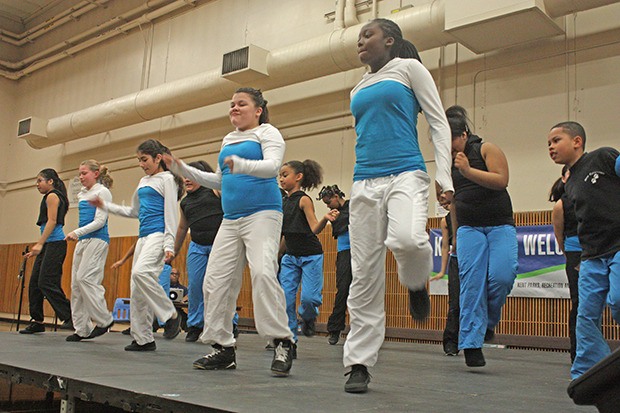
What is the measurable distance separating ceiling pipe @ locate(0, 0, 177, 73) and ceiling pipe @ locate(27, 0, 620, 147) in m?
2.07

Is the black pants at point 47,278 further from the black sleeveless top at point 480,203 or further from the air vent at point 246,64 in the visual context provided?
the air vent at point 246,64

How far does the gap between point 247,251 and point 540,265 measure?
15.0 ft

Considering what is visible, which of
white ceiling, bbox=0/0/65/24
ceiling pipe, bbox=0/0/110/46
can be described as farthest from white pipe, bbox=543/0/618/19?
white ceiling, bbox=0/0/65/24

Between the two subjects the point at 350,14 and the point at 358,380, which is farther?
the point at 350,14

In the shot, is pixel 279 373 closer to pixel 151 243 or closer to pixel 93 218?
pixel 151 243

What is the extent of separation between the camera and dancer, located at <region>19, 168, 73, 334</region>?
5648 mm

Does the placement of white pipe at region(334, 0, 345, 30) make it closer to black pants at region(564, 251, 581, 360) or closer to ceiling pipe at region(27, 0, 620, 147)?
ceiling pipe at region(27, 0, 620, 147)

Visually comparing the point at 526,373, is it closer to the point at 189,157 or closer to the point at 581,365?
the point at 581,365

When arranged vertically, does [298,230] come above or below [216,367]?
above

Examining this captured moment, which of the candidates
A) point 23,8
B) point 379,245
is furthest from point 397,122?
point 23,8

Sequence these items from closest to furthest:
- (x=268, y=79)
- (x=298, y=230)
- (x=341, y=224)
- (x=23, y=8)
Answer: (x=298, y=230) < (x=341, y=224) < (x=268, y=79) < (x=23, y=8)

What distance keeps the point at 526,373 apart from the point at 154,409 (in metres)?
2.35

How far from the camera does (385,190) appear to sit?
2.50 m

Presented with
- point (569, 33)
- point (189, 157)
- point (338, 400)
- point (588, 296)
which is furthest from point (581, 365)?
point (189, 157)
